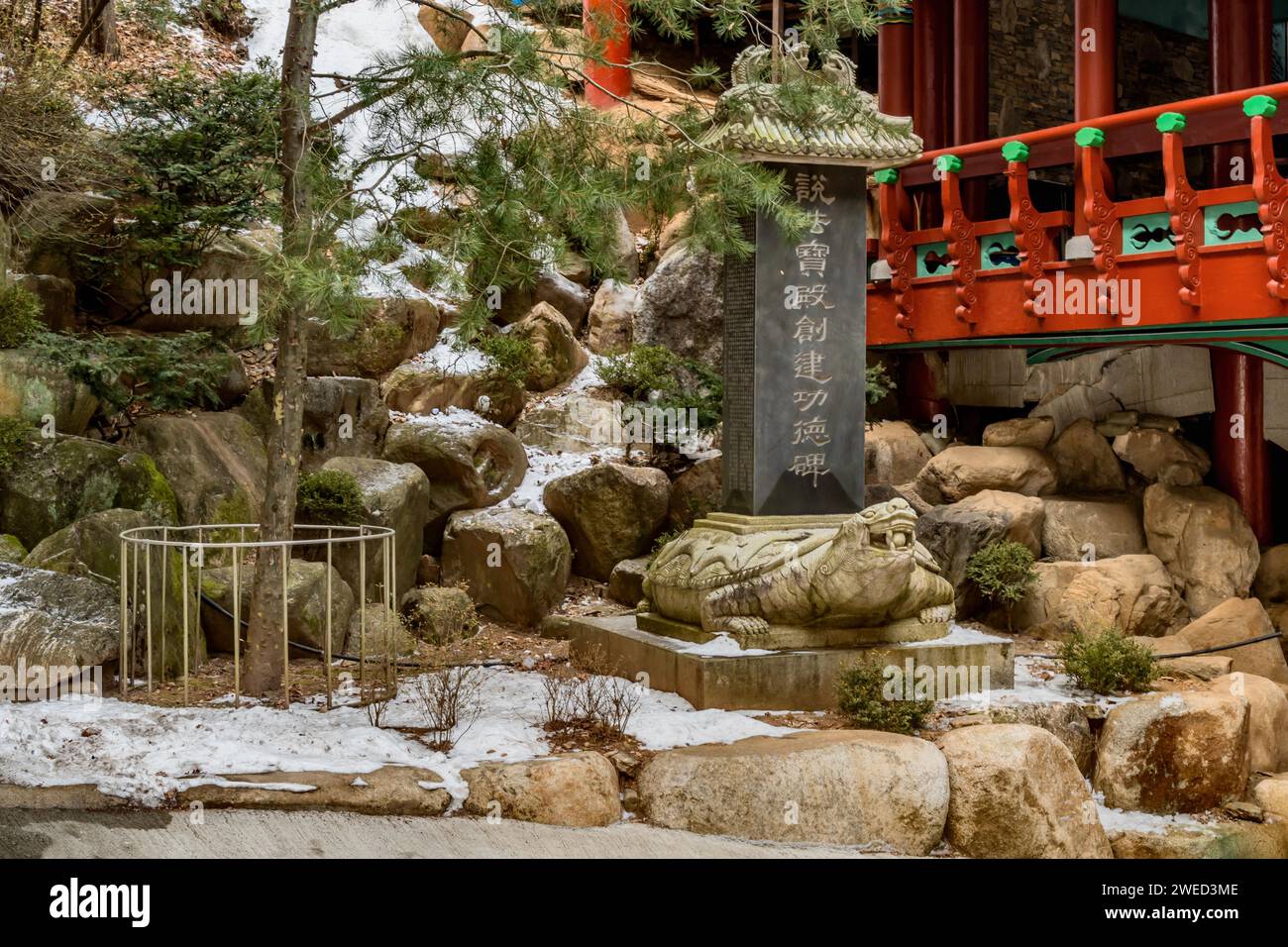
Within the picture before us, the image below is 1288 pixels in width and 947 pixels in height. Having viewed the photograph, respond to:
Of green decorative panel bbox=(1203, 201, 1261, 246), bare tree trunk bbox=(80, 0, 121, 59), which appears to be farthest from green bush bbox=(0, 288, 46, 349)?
green decorative panel bbox=(1203, 201, 1261, 246)

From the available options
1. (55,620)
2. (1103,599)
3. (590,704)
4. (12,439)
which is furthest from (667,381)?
(55,620)

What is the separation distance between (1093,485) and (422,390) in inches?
265

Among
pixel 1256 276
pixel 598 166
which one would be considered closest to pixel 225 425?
pixel 598 166

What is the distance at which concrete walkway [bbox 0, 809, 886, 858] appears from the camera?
17.9 ft

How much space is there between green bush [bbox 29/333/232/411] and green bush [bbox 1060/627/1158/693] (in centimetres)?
682

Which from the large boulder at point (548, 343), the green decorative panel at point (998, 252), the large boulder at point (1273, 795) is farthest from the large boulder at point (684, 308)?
the large boulder at point (1273, 795)

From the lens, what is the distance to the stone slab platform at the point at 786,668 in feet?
25.3

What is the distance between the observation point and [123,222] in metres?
11.3

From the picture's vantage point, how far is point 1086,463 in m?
12.7

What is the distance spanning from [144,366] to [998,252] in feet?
24.7

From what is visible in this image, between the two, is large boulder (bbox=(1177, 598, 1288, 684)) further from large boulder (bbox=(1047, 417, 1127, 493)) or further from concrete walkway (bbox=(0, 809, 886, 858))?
concrete walkway (bbox=(0, 809, 886, 858))

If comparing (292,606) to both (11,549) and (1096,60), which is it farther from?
(1096,60)

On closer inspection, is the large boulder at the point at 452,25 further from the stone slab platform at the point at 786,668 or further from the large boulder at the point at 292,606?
Result: the stone slab platform at the point at 786,668

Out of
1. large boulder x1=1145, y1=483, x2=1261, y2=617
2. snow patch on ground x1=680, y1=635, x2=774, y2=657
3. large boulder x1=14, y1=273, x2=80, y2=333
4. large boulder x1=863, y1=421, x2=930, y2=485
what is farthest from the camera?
large boulder x1=863, y1=421, x2=930, y2=485
